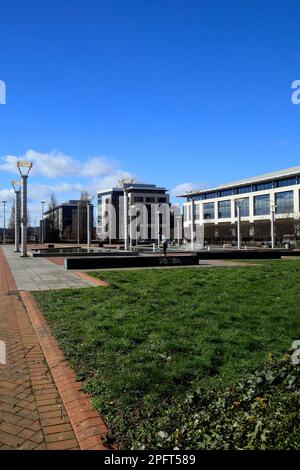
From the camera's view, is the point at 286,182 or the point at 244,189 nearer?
the point at 286,182

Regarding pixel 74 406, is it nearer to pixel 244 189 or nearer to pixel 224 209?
pixel 244 189

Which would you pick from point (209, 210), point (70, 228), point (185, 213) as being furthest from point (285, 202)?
point (70, 228)

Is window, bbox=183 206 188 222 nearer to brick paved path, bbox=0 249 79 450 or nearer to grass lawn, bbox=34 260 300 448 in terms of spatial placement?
grass lawn, bbox=34 260 300 448

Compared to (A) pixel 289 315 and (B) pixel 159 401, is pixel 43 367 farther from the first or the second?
(A) pixel 289 315

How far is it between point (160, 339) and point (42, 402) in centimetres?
199

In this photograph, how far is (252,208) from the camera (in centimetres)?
9675

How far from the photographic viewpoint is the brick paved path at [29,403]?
132 inches

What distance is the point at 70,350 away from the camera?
5.50 metres

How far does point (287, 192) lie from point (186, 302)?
3259 inches

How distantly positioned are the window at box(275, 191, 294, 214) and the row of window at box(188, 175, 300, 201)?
2025 mm

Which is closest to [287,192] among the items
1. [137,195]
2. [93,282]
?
[137,195]

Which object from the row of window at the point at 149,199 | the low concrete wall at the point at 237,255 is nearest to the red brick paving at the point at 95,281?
the low concrete wall at the point at 237,255
